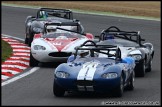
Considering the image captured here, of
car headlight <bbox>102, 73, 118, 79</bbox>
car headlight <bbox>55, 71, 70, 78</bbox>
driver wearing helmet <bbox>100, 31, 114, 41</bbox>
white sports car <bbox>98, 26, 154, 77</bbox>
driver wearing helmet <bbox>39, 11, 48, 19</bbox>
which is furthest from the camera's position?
driver wearing helmet <bbox>39, 11, 48, 19</bbox>

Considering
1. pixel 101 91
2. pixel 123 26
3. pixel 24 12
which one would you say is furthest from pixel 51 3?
pixel 101 91

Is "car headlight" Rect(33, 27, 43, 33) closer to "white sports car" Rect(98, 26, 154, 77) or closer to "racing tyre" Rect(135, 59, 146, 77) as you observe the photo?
"white sports car" Rect(98, 26, 154, 77)

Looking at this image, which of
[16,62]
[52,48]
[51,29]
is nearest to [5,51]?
[51,29]

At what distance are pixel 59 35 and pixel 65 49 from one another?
1471mm

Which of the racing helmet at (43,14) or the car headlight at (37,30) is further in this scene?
the racing helmet at (43,14)

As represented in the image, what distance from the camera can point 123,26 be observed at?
3672cm

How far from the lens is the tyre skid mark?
19.1m

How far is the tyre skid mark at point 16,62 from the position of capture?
19053mm

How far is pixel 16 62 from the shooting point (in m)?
21.2

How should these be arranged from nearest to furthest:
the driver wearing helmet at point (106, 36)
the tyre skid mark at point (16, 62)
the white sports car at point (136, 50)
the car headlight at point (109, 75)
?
the car headlight at point (109, 75)
the white sports car at point (136, 50)
the tyre skid mark at point (16, 62)
the driver wearing helmet at point (106, 36)

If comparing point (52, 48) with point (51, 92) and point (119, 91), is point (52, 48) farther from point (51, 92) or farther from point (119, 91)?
point (119, 91)

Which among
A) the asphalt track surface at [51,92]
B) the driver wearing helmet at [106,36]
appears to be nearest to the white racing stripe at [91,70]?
the asphalt track surface at [51,92]

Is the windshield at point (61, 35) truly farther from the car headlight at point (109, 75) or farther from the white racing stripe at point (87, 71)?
the car headlight at point (109, 75)

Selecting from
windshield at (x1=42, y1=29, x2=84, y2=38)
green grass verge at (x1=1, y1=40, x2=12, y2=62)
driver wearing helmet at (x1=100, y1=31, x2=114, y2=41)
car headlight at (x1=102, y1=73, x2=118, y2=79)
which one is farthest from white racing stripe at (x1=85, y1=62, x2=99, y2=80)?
windshield at (x1=42, y1=29, x2=84, y2=38)
